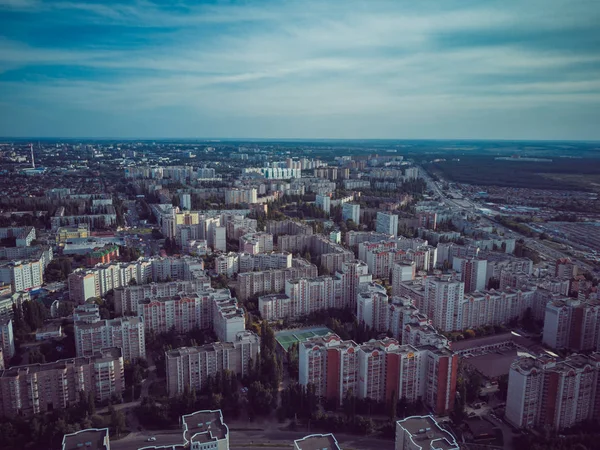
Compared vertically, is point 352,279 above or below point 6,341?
above

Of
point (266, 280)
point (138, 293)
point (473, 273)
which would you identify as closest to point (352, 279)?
point (266, 280)

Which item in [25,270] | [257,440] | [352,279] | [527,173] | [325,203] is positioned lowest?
[257,440]

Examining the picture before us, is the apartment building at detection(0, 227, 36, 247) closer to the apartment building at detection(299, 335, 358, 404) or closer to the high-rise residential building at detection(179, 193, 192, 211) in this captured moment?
the high-rise residential building at detection(179, 193, 192, 211)

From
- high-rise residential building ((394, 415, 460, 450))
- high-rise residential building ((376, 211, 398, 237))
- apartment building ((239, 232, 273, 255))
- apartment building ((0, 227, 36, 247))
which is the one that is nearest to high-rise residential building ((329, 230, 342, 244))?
high-rise residential building ((376, 211, 398, 237))

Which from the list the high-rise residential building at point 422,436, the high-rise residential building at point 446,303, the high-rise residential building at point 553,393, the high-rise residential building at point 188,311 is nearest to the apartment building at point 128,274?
the high-rise residential building at point 188,311

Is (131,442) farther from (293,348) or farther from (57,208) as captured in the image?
(57,208)

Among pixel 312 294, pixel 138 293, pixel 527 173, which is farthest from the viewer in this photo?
pixel 527 173

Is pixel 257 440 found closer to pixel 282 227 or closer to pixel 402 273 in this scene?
pixel 402 273
